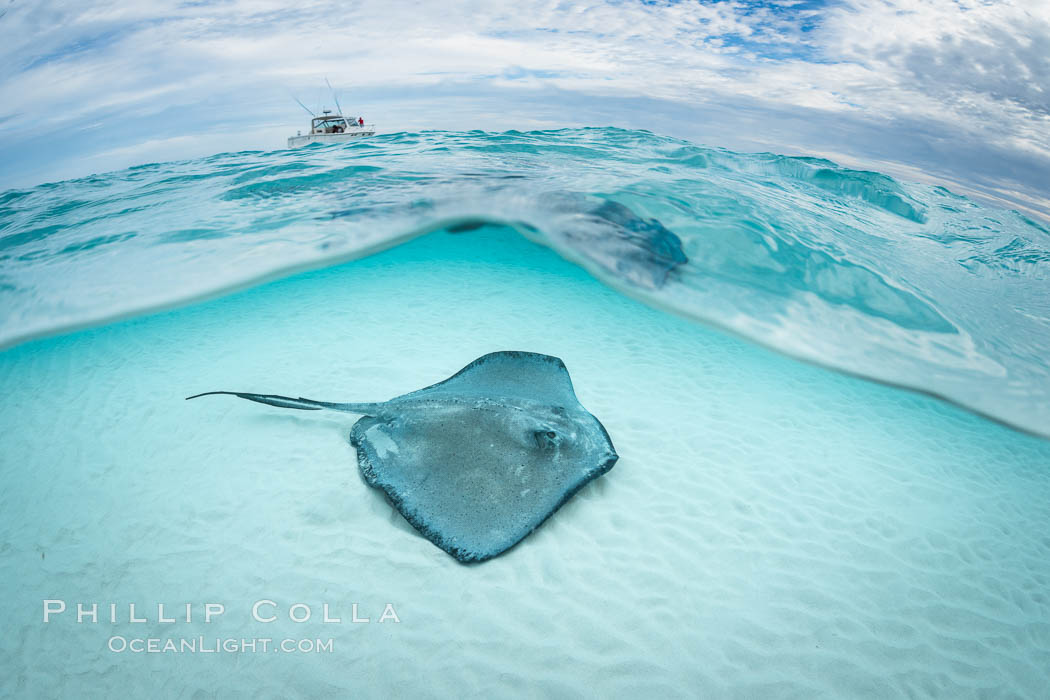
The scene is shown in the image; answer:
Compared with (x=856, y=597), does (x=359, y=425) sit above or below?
above

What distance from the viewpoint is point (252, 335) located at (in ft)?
27.3

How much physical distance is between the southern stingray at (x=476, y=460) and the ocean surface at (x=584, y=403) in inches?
12.7

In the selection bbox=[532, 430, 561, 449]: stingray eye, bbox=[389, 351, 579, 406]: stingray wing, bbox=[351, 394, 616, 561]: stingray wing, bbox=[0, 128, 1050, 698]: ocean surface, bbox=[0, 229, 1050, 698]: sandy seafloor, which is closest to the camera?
bbox=[0, 229, 1050, 698]: sandy seafloor

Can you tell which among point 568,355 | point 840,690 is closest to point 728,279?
point 568,355

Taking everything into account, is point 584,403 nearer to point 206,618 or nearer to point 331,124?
point 206,618

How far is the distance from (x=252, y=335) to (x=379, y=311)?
96.9 inches

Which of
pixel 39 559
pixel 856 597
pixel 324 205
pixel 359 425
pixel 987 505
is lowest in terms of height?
pixel 987 505

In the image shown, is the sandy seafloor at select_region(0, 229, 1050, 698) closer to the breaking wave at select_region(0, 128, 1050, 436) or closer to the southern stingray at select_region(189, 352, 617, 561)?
the southern stingray at select_region(189, 352, 617, 561)

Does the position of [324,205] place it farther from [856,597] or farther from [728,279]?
[856,597]

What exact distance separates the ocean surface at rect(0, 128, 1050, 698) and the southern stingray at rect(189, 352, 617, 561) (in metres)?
0.32

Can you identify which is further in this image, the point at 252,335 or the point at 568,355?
the point at 252,335

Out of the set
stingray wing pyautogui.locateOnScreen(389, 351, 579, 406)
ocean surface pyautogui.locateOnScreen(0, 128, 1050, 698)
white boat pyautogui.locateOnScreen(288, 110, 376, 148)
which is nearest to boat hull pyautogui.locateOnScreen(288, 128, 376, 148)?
white boat pyautogui.locateOnScreen(288, 110, 376, 148)

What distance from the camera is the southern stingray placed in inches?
123

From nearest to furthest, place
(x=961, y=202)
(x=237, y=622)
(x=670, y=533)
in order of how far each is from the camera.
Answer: (x=237, y=622) < (x=670, y=533) < (x=961, y=202)
